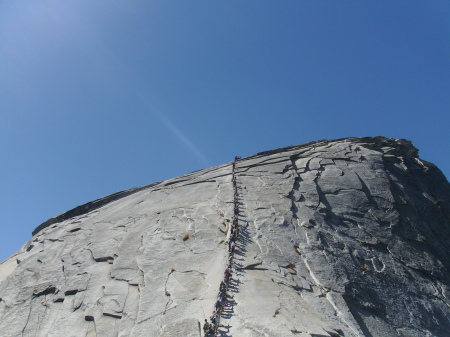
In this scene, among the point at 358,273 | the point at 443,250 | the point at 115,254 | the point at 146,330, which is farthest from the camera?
the point at 443,250

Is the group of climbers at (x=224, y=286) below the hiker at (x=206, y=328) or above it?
above

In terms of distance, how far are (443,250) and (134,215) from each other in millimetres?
8648

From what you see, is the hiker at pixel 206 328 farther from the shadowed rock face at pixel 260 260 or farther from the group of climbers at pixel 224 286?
the shadowed rock face at pixel 260 260

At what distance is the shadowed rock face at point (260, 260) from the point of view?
6230mm

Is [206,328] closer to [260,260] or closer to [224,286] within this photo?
[224,286]

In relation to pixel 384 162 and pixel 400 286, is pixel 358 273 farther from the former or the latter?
pixel 384 162

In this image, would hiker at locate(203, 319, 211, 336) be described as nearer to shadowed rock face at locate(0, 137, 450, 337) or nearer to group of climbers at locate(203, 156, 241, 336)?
group of climbers at locate(203, 156, 241, 336)

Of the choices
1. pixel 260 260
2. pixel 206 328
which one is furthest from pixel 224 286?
pixel 260 260

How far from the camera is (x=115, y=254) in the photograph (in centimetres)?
902

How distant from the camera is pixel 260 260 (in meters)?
7.60

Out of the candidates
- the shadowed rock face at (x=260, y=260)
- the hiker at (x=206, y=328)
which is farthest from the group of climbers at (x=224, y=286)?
the shadowed rock face at (x=260, y=260)

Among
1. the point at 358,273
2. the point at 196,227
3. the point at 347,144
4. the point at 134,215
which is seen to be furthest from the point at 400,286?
the point at 347,144

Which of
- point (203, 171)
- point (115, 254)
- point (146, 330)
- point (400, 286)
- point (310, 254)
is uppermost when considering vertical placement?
point (203, 171)

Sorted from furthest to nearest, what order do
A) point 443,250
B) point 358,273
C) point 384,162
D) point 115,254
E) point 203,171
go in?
point 203,171, point 384,162, point 443,250, point 115,254, point 358,273
